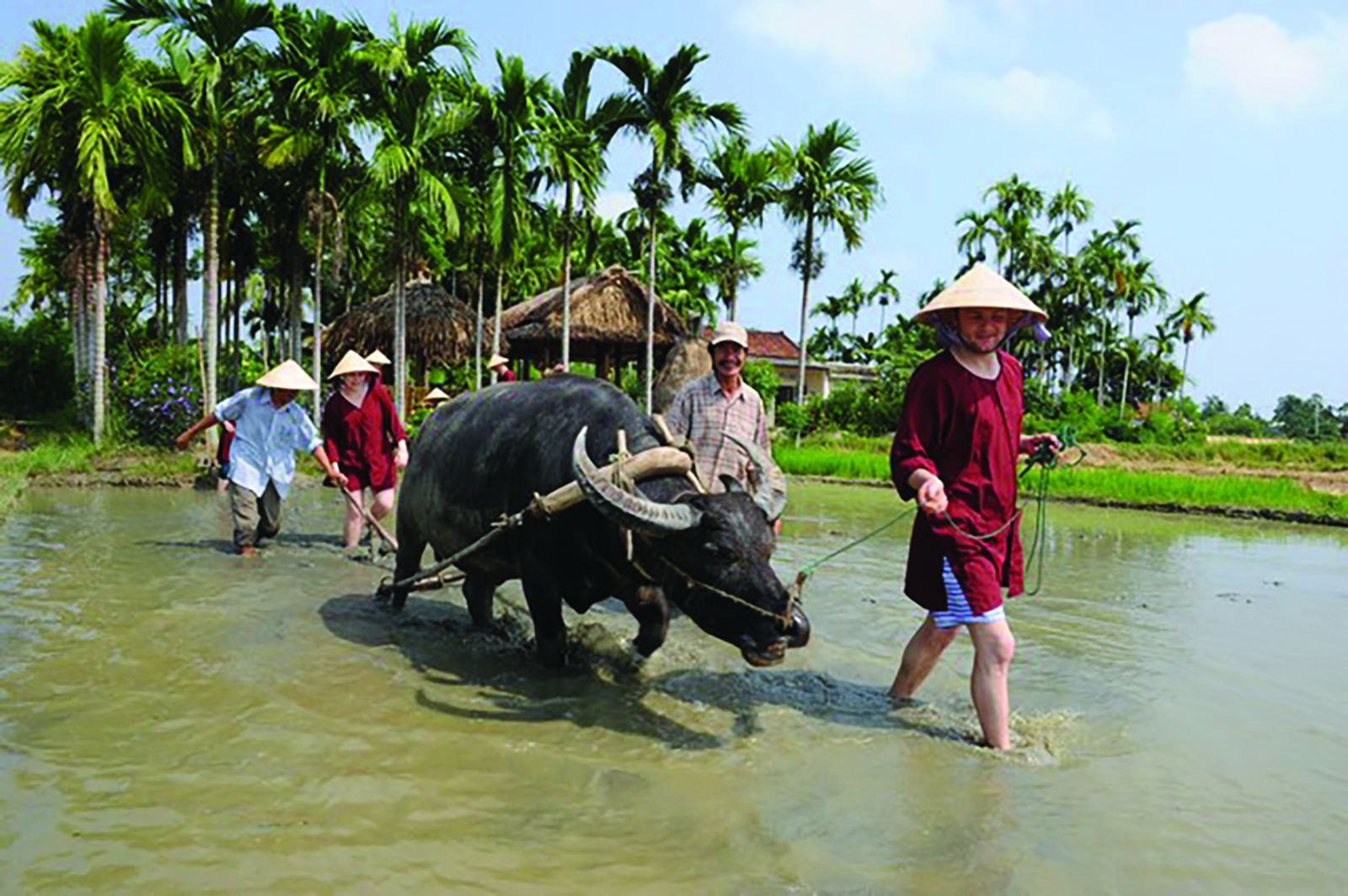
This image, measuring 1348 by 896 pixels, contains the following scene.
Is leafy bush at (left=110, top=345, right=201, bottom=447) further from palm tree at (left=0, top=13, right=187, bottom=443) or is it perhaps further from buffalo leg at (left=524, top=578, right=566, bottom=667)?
buffalo leg at (left=524, top=578, right=566, bottom=667)

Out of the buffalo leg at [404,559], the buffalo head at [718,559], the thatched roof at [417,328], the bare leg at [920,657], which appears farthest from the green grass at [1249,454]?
the buffalo head at [718,559]

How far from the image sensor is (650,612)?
4.34 m

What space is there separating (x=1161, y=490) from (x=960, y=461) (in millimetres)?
15025

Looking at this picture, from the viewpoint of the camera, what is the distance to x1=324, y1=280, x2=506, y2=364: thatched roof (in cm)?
2205

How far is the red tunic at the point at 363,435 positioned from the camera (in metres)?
7.32

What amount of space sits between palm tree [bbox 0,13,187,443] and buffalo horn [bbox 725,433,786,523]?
12979mm

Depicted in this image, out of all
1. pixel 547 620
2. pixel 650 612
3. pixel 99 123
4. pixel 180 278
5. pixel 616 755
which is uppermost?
pixel 99 123

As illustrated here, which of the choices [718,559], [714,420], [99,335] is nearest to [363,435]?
[714,420]

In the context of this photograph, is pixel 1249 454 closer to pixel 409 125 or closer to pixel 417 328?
pixel 417 328

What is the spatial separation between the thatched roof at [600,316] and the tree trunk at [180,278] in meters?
6.38

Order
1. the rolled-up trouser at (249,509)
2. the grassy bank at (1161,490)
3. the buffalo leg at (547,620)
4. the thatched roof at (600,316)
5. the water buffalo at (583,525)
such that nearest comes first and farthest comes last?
the water buffalo at (583,525)
the buffalo leg at (547,620)
the rolled-up trouser at (249,509)
the grassy bank at (1161,490)
the thatched roof at (600,316)

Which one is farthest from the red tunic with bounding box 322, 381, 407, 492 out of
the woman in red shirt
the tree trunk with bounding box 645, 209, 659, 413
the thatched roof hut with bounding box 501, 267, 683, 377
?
the thatched roof hut with bounding box 501, 267, 683, 377

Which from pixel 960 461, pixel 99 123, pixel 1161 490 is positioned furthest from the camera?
pixel 1161 490

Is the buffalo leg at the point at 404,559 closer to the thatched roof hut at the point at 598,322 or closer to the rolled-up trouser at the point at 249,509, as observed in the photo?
the rolled-up trouser at the point at 249,509
